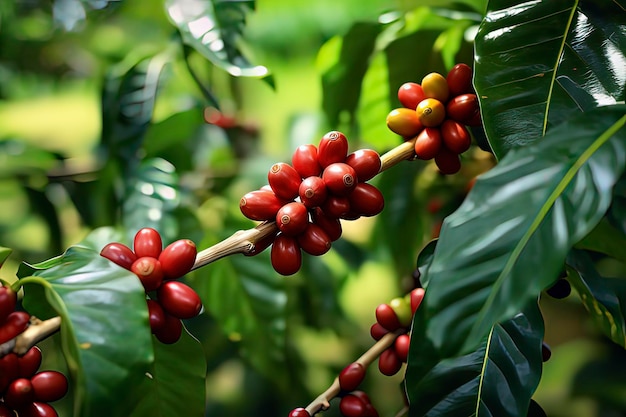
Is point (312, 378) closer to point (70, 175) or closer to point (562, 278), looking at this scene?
point (70, 175)

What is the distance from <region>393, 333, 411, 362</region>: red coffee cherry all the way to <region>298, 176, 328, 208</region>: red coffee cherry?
0.17 m

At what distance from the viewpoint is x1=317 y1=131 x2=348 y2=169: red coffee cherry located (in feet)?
1.44

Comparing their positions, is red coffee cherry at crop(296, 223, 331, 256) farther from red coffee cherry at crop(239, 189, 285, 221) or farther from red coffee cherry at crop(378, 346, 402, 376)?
red coffee cherry at crop(378, 346, 402, 376)

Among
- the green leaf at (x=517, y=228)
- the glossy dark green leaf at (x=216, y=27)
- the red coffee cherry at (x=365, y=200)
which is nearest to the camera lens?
the green leaf at (x=517, y=228)

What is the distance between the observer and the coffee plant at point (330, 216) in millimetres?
358

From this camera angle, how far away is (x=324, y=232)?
45 cm

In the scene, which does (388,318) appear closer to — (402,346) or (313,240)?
(402,346)

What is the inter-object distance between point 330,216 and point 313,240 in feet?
0.09

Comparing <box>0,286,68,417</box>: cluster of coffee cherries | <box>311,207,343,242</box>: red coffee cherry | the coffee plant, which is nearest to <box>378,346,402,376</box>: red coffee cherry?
the coffee plant

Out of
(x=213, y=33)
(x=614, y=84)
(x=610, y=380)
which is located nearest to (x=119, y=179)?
(x=213, y=33)

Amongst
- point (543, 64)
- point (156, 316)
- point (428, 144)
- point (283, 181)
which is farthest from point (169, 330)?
point (543, 64)

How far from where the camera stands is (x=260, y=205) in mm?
425

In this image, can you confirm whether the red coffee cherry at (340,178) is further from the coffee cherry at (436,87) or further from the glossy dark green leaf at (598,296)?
the glossy dark green leaf at (598,296)

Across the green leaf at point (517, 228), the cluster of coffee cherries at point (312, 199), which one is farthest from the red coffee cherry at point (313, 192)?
the green leaf at point (517, 228)
